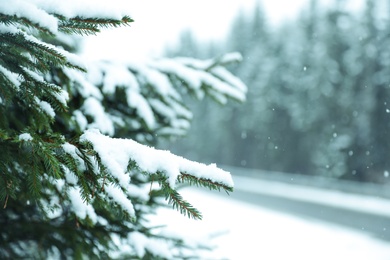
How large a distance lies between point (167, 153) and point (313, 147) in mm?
39910

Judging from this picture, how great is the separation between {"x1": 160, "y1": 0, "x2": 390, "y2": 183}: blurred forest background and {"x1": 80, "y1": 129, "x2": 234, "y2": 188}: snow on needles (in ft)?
102

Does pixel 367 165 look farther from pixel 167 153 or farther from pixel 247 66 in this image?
pixel 167 153

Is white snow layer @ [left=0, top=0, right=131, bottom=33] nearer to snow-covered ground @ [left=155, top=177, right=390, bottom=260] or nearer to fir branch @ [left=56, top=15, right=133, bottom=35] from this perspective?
fir branch @ [left=56, top=15, right=133, bottom=35]

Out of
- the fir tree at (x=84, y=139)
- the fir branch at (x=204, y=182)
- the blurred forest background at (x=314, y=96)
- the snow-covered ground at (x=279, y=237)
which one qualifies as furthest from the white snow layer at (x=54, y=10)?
the blurred forest background at (x=314, y=96)

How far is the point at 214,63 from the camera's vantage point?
3482 millimetres

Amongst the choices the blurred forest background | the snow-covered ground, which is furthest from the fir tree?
the blurred forest background

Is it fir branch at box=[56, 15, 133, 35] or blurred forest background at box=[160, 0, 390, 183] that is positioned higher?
blurred forest background at box=[160, 0, 390, 183]

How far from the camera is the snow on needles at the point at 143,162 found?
132 centimetres

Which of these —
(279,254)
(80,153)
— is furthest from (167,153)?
(279,254)

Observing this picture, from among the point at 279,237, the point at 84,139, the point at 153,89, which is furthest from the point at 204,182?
the point at 279,237

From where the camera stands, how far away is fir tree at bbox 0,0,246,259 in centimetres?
135

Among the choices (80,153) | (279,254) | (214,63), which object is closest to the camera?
(80,153)

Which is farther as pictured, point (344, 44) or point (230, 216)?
point (344, 44)

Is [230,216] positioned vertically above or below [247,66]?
below
